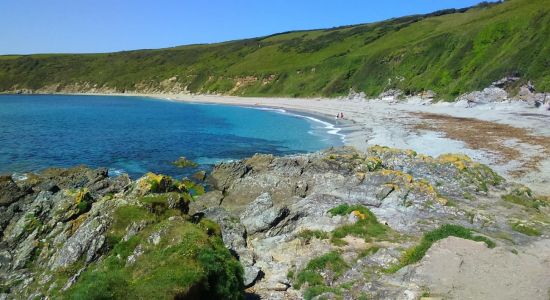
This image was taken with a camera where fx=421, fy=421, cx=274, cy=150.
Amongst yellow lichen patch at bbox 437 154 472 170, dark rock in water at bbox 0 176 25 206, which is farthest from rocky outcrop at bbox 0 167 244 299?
yellow lichen patch at bbox 437 154 472 170

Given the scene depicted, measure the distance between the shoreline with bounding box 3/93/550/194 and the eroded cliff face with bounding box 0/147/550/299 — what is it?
12.6 m

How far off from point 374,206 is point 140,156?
118ft

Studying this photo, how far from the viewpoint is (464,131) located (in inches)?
2249

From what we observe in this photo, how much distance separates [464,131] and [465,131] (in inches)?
4.9

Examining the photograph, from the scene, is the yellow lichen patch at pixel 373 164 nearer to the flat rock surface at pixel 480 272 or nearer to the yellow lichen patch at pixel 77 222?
the flat rock surface at pixel 480 272

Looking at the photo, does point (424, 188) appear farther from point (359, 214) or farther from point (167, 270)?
point (167, 270)

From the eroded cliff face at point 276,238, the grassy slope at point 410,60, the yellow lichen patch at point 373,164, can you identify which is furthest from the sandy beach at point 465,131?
the eroded cliff face at point 276,238

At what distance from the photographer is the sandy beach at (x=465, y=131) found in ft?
126

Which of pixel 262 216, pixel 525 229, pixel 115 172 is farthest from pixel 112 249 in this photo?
pixel 115 172

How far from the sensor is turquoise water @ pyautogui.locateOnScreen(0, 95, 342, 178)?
47812 mm

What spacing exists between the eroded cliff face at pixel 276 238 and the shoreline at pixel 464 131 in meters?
12.6

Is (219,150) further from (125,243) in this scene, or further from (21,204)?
(125,243)

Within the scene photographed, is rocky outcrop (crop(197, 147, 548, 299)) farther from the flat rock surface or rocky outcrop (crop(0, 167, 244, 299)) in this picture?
rocky outcrop (crop(0, 167, 244, 299))

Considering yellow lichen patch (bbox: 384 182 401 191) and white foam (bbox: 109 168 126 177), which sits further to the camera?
white foam (bbox: 109 168 126 177)
